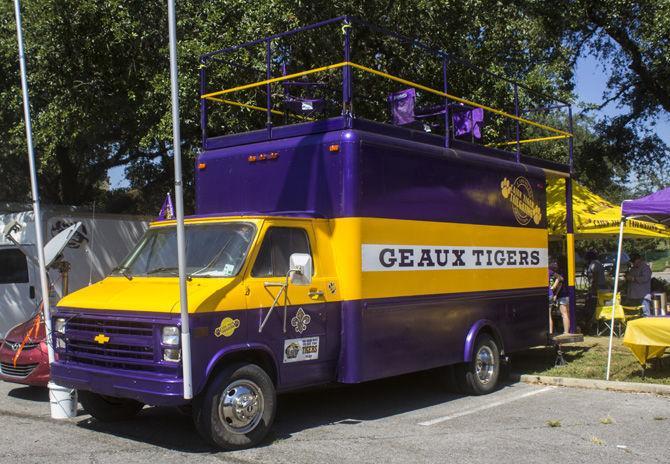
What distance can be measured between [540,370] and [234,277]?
6.07 meters

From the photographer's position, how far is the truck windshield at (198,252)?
6426 mm

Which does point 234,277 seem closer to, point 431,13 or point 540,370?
point 540,370

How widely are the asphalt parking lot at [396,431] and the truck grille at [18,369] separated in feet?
1.26

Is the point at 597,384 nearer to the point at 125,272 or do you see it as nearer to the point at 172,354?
the point at 172,354

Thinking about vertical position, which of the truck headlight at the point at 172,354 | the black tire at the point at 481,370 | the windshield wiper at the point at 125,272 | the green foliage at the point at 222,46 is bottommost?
the black tire at the point at 481,370

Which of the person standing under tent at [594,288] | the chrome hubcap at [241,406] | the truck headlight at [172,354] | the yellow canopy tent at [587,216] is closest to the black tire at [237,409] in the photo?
the chrome hubcap at [241,406]

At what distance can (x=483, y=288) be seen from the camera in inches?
349

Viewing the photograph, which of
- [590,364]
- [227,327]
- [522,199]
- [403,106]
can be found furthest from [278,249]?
[590,364]

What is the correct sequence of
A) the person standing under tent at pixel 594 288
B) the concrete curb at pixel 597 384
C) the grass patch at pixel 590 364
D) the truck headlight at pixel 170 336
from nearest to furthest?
the truck headlight at pixel 170 336 → the concrete curb at pixel 597 384 → the grass patch at pixel 590 364 → the person standing under tent at pixel 594 288

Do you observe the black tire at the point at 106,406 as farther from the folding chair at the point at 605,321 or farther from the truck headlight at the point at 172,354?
the folding chair at the point at 605,321

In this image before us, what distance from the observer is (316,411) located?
26.3 feet

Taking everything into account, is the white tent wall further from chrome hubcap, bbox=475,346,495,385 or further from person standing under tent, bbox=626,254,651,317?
person standing under tent, bbox=626,254,651,317

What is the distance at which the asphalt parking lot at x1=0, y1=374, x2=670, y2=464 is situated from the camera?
5996 millimetres

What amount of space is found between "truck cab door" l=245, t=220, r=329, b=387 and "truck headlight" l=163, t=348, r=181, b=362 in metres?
0.73
